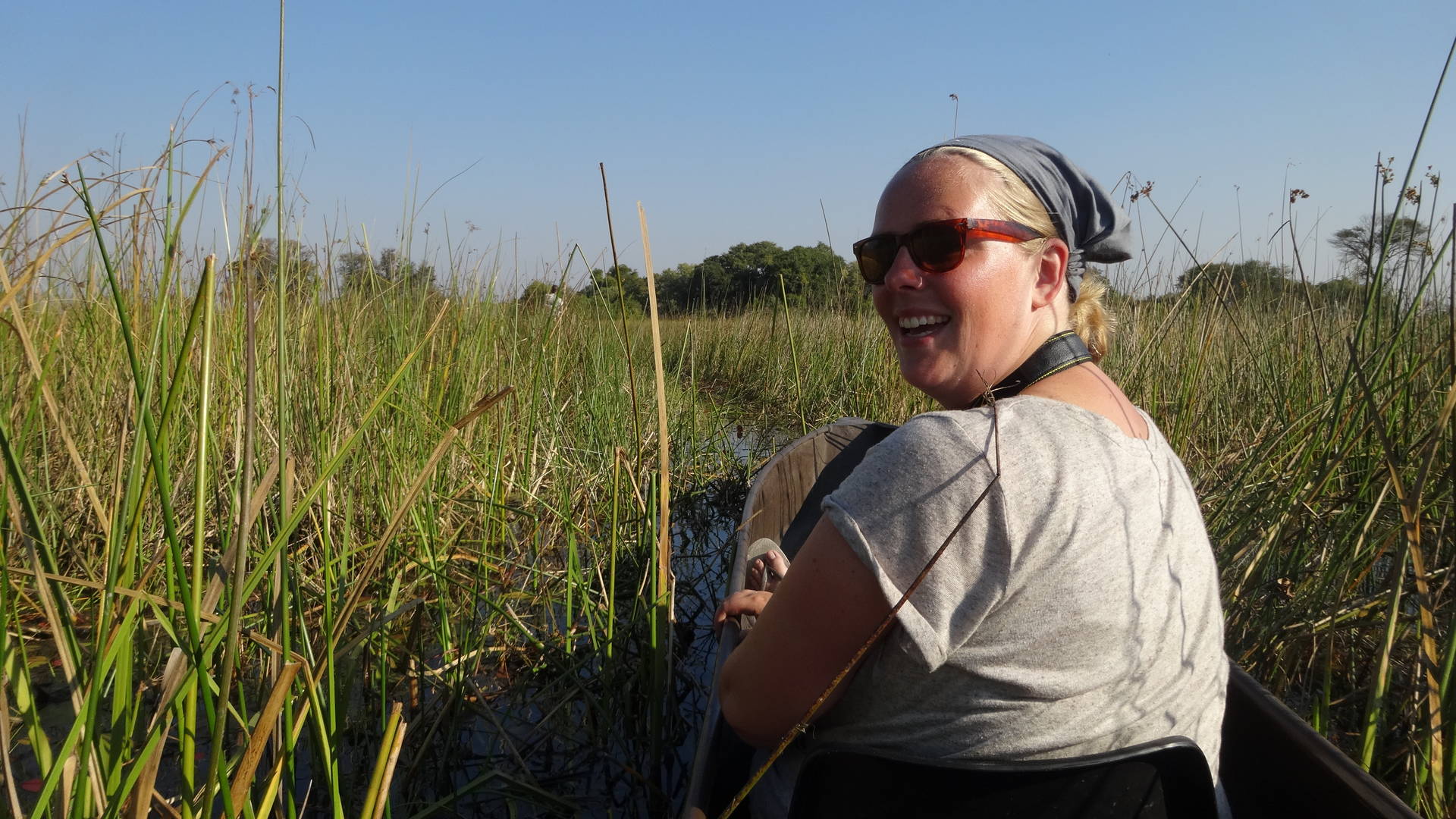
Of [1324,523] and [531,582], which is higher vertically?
[1324,523]

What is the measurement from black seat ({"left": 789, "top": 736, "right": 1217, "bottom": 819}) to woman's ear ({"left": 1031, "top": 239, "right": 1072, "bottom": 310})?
0.68m

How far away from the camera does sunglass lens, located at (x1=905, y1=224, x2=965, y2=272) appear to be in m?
1.30

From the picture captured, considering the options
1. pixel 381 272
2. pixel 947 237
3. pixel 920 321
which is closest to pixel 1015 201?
pixel 947 237

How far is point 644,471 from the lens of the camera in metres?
4.48

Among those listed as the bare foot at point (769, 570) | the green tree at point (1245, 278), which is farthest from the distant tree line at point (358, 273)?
the green tree at point (1245, 278)

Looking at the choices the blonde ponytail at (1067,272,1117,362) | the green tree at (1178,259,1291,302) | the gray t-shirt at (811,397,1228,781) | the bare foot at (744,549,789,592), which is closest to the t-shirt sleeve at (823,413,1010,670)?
the gray t-shirt at (811,397,1228,781)

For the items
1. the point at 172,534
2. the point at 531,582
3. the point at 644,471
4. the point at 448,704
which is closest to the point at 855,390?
the point at 644,471

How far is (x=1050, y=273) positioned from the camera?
54.9 inches

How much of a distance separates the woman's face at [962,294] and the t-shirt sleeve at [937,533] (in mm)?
328

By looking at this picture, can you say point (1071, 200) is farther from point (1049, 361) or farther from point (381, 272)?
point (381, 272)

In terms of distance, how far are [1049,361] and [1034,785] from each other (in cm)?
59

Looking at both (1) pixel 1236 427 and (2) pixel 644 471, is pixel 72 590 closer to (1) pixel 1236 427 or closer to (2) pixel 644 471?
(2) pixel 644 471

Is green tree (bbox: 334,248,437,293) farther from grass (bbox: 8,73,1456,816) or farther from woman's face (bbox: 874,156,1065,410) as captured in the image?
woman's face (bbox: 874,156,1065,410)

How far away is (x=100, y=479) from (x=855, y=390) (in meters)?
3.65
